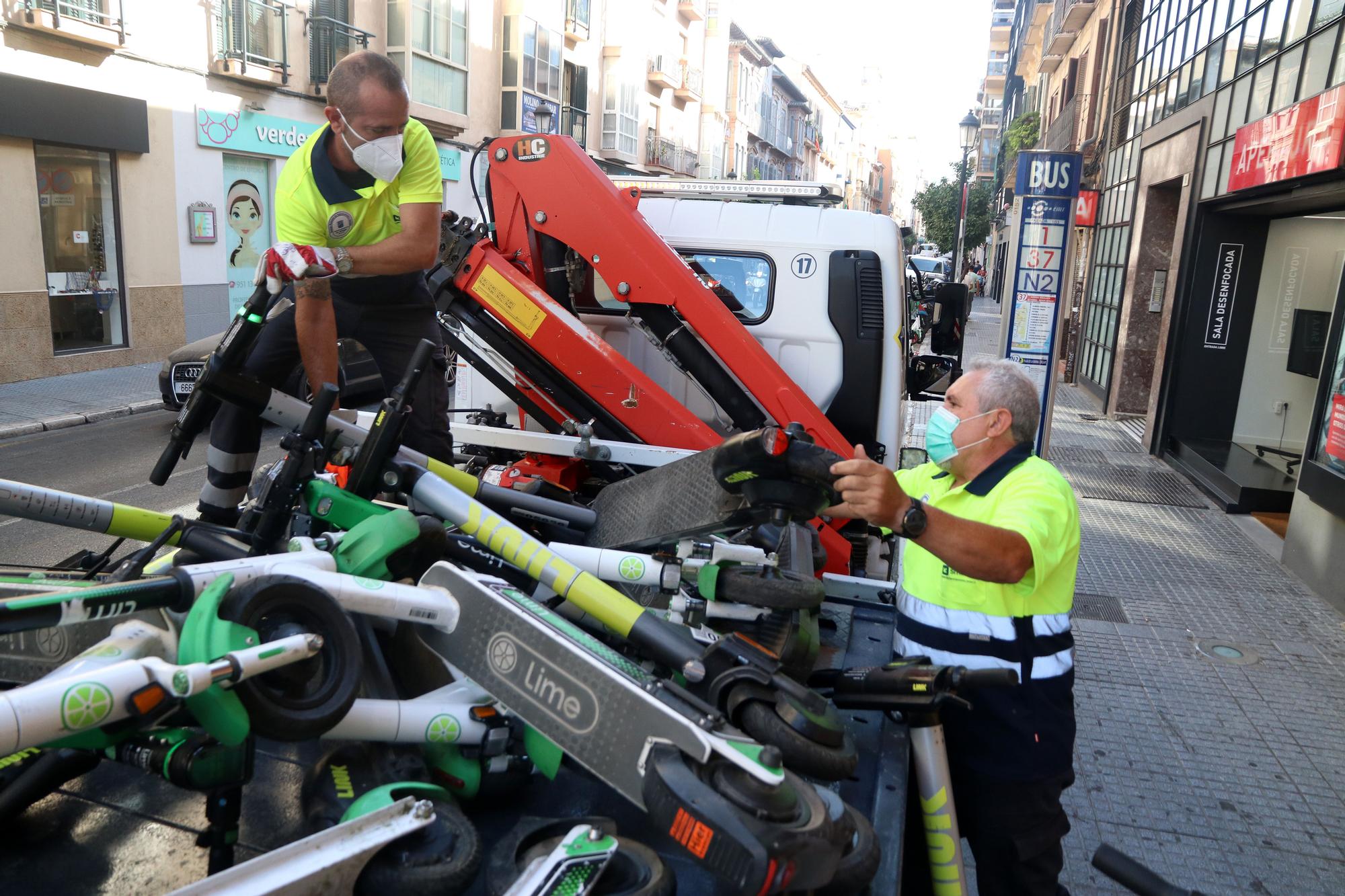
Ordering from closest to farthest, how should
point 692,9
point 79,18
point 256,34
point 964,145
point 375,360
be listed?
point 375,360
point 79,18
point 256,34
point 964,145
point 692,9

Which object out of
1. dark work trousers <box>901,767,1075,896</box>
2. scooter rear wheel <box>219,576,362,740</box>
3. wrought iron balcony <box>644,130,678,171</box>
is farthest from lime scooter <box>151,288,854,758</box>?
wrought iron balcony <box>644,130,678,171</box>

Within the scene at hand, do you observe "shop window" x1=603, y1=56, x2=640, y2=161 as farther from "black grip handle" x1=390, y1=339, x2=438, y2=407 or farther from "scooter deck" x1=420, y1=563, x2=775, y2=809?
"scooter deck" x1=420, y1=563, x2=775, y2=809

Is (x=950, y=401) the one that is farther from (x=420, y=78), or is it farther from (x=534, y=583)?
(x=420, y=78)

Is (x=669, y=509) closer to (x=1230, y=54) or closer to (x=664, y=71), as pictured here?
(x=1230, y=54)

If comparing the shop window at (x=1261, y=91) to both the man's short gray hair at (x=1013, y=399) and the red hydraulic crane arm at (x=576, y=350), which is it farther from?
the man's short gray hair at (x=1013, y=399)

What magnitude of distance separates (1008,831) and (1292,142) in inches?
290

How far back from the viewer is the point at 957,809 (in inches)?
Answer: 108

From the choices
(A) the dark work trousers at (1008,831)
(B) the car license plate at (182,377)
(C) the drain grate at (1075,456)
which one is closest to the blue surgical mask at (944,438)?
(A) the dark work trousers at (1008,831)

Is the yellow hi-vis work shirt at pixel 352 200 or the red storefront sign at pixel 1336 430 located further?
the red storefront sign at pixel 1336 430

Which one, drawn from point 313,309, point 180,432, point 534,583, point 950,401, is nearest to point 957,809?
point 950,401

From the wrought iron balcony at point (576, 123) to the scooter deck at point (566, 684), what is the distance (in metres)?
28.5

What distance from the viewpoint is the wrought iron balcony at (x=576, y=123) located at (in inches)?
1179

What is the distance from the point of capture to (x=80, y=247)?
560 inches

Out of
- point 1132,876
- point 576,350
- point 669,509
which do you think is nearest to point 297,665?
point 669,509
